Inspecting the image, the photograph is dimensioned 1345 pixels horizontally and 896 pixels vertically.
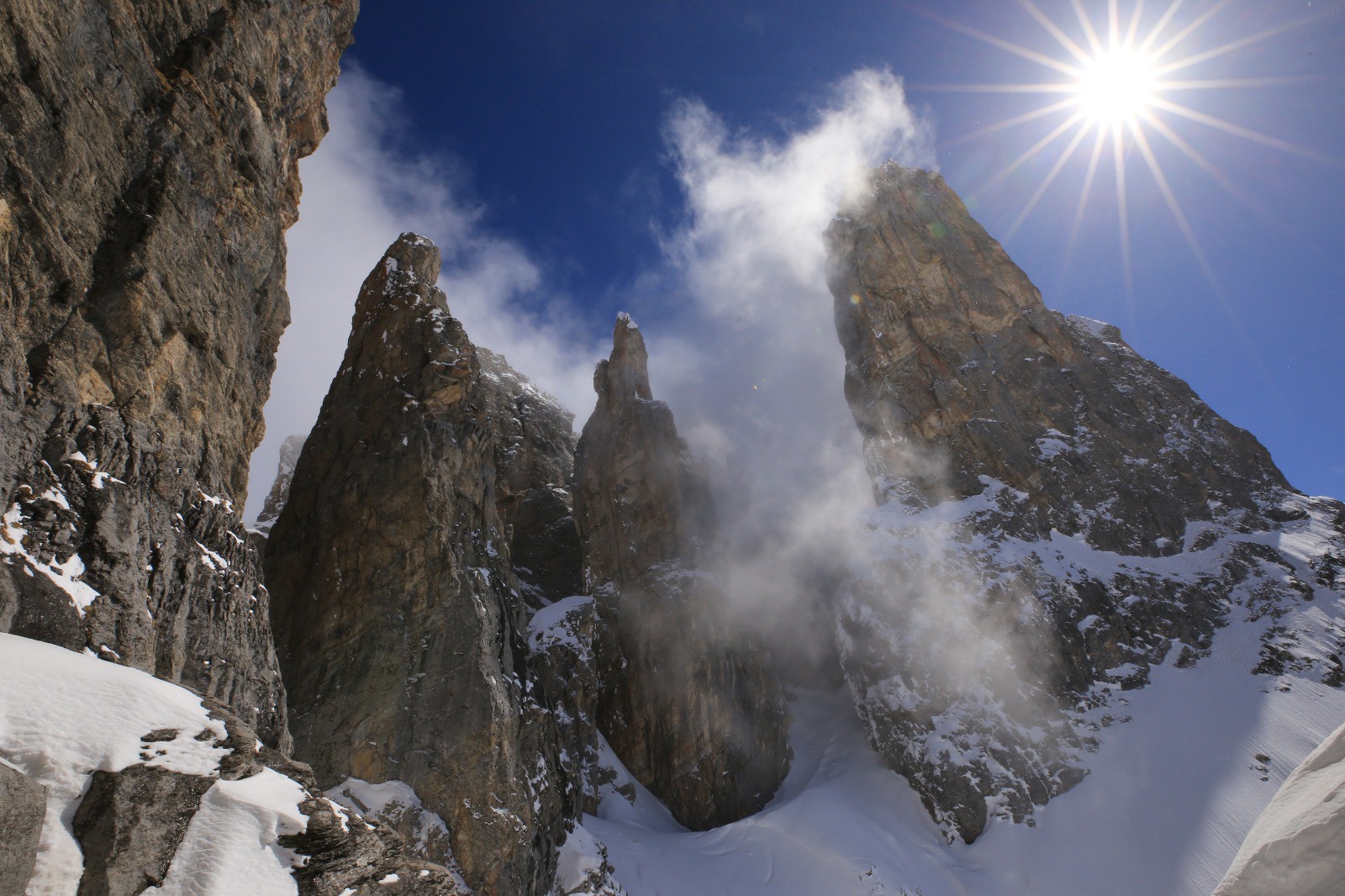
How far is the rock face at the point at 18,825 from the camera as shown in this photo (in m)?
6.15

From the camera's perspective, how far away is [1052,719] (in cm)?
4031

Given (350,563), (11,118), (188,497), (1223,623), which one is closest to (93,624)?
(188,497)

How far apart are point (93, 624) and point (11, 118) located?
784cm

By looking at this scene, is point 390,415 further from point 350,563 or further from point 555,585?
point 555,585

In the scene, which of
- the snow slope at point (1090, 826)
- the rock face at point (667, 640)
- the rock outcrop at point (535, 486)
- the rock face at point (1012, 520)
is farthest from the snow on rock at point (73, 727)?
the rock face at point (1012, 520)

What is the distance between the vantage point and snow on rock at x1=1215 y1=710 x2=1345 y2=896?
3348 millimetres

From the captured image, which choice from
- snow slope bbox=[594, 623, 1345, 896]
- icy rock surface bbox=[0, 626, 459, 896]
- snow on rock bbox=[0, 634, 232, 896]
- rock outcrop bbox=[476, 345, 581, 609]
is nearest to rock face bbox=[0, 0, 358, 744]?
snow on rock bbox=[0, 634, 232, 896]

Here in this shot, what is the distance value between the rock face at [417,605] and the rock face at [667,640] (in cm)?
1301

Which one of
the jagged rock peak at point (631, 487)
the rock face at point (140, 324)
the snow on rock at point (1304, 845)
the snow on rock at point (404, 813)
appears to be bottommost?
the snow on rock at point (404, 813)

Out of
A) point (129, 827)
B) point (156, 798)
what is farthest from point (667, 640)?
point (129, 827)

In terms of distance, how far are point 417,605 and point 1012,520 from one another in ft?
131

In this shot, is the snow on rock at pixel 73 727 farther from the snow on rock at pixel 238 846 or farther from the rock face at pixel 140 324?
the rock face at pixel 140 324

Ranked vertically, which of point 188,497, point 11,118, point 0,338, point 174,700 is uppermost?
point 11,118

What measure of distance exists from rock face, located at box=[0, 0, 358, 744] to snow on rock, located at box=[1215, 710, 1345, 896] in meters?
12.6
